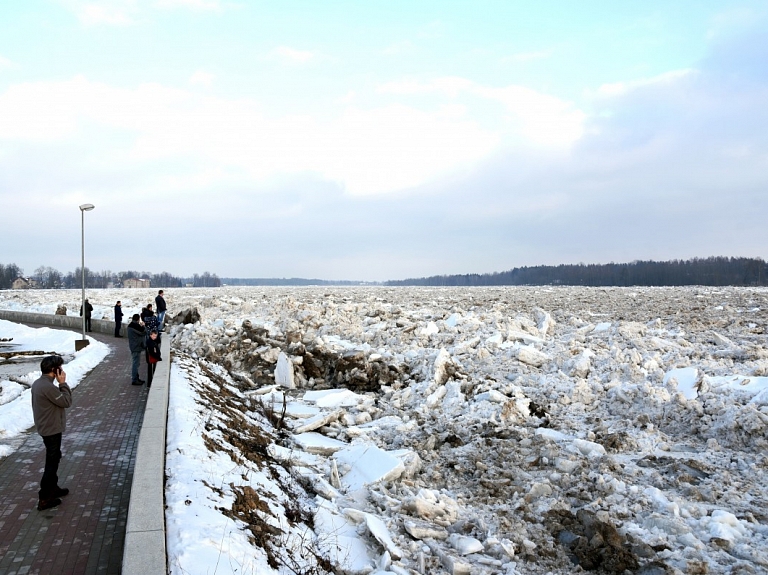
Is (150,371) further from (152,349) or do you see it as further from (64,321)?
(64,321)

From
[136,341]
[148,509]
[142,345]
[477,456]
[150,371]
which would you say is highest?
[136,341]

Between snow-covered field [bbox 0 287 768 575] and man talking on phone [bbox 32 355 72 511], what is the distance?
1.25m

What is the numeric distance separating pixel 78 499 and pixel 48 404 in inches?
44.9

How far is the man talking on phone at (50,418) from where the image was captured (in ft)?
17.7

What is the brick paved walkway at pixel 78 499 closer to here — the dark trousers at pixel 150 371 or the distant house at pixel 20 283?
the dark trousers at pixel 150 371

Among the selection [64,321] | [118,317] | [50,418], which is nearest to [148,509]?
[50,418]

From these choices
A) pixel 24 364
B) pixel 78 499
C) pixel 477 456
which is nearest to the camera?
pixel 78 499

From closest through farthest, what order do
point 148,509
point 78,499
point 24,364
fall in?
point 148,509 → point 78,499 → point 24,364

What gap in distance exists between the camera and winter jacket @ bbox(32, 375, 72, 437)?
5.39 meters

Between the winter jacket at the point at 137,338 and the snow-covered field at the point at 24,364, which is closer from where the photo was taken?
the snow-covered field at the point at 24,364

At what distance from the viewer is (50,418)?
5465 mm

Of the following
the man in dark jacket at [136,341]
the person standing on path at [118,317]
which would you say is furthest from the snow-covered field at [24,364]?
the person standing on path at [118,317]

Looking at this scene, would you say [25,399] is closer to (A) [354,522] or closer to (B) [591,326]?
(A) [354,522]

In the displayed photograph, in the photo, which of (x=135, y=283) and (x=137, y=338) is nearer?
(x=137, y=338)
